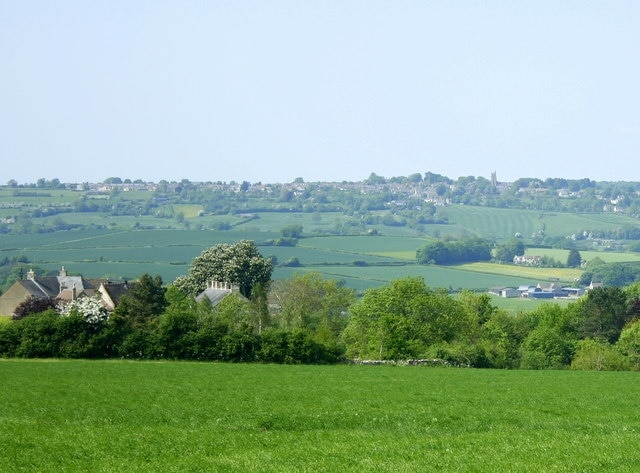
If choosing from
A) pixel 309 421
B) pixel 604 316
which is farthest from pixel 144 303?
pixel 309 421

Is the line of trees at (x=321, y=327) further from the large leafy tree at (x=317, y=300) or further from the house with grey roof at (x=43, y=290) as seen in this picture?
the house with grey roof at (x=43, y=290)

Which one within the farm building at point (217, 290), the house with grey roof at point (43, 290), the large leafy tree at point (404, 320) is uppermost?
the large leafy tree at point (404, 320)

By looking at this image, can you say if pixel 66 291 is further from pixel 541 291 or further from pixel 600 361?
pixel 541 291

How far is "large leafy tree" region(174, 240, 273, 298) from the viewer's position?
107812 millimetres

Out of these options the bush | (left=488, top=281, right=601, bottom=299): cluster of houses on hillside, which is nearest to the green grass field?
the bush

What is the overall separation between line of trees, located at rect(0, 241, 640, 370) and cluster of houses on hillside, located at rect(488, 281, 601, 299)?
7433 cm

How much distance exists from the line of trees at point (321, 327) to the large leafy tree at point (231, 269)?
14cm

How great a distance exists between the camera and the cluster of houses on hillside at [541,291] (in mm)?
178875

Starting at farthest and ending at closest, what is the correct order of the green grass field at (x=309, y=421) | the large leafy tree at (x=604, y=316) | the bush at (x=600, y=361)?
the large leafy tree at (x=604, y=316) < the bush at (x=600, y=361) < the green grass field at (x=309, y=421)

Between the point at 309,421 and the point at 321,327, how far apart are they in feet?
156

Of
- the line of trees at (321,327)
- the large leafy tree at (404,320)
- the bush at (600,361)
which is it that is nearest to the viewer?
the line of trees at (321,327)

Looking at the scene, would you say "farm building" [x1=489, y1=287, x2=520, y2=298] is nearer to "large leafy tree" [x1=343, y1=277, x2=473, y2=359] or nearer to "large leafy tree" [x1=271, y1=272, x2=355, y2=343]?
"large leafy tree" [x1=271, y1=272, x2=355, y2=343]

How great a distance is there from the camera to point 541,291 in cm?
18562

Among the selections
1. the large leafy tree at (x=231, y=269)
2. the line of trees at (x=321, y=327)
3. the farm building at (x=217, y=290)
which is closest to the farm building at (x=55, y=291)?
the large leafy tree at (x=231, y=269)
